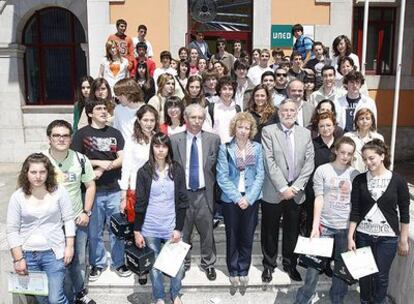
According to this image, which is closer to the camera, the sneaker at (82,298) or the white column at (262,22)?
the sneaker at (82,298)

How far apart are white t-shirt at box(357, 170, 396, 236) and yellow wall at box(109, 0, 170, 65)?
6699 millimetres

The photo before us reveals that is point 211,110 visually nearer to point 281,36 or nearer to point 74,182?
point 74,182

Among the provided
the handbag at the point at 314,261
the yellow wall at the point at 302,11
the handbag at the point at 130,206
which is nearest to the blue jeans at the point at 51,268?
the handbag at the point at 130,206

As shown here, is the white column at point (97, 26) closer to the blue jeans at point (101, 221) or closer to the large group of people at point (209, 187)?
A: the large group of people at point (209, 187)

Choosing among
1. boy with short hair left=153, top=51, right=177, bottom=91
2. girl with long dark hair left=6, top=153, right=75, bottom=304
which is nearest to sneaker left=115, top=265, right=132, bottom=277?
girl with long dark hair left=6, top=153, right=75, bottom=304

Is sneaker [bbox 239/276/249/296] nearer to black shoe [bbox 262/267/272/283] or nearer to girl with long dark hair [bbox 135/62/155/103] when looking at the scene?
black shoe [bbox 262/267/272/283]

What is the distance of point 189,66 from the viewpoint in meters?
7.22

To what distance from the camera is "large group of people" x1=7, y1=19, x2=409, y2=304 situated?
3871 mm

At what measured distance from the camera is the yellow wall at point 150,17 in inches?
371

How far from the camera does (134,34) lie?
31.4ft

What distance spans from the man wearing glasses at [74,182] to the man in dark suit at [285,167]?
6.11 feet

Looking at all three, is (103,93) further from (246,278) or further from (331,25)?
(331,25)

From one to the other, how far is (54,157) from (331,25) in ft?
24.6

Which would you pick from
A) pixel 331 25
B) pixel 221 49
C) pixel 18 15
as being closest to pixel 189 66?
pixel 221 49
